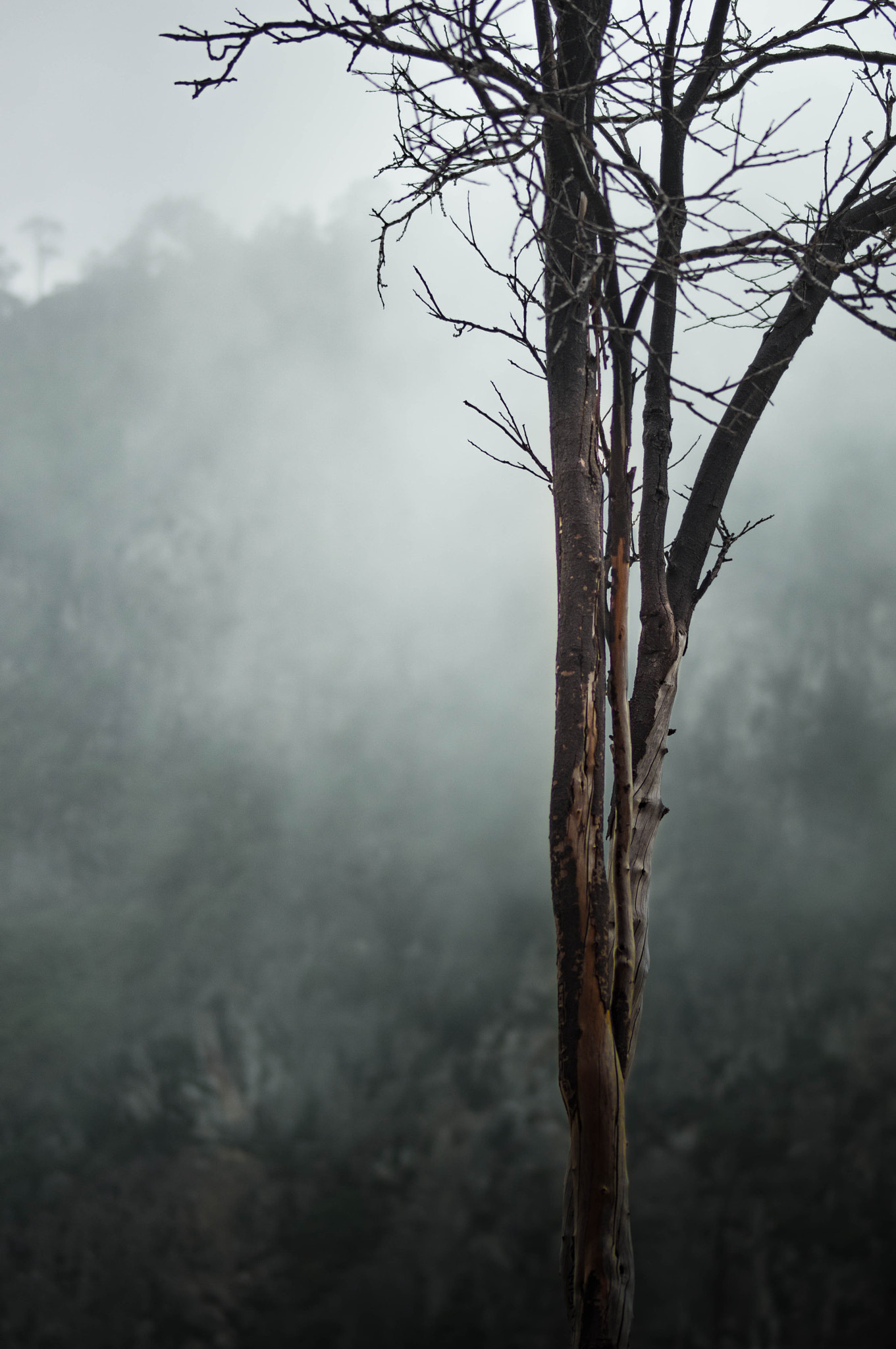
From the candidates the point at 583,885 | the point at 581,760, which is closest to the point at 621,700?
the point at 581,760

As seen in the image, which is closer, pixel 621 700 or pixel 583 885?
pixel 583 885

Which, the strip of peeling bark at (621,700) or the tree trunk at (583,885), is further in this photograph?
the strip of peeling bark at (621,700)

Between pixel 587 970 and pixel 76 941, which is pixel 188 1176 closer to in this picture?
pixel 76 941

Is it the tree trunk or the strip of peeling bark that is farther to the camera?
the strip of peeling bark

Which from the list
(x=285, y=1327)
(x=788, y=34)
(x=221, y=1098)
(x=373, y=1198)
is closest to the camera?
(x=788, y=34)

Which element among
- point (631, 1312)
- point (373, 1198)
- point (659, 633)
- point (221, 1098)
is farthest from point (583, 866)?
point (221, 1098)

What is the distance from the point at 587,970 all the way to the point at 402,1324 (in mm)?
4987

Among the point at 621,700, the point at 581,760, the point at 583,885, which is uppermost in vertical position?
the point at 621,700

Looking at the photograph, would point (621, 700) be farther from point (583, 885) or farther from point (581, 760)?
point (583, 885)

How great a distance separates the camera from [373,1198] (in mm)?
5434

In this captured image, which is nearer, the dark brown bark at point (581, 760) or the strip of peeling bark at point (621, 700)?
the dark brown bark at point (581, 760)

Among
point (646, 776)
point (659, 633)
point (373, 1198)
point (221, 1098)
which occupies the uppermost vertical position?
point (659, 633)

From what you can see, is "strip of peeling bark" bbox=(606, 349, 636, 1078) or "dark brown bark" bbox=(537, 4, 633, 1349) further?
"strip of peeling bark" bbox=(606, 349, 636, 1078)

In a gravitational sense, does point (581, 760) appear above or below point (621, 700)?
below
